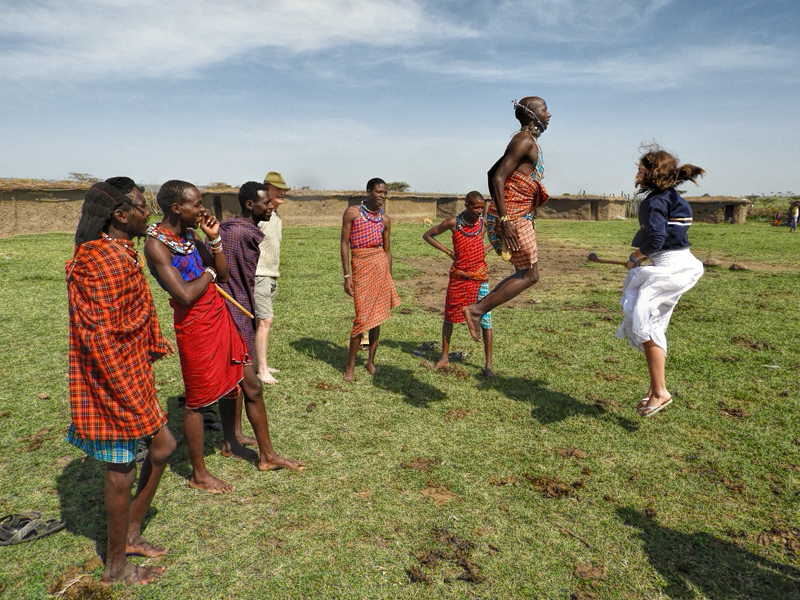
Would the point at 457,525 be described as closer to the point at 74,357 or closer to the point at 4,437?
the point at 74,357

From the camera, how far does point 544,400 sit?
5.16 meters

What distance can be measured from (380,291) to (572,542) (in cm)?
338

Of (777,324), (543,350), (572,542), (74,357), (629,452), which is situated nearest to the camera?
(74,357)

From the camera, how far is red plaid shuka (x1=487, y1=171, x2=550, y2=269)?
415 centimetres

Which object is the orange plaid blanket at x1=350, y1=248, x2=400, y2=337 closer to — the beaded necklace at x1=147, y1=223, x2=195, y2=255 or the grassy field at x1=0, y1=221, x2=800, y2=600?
the grassy field at x1=0, y1=221, x2=800, y2=600

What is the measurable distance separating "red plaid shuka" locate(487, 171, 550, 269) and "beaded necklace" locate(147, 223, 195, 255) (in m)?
2.21

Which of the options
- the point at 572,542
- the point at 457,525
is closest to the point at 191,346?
the point at 457,525

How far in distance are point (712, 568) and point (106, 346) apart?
325 centimetres

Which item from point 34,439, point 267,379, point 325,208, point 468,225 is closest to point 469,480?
point 267,379

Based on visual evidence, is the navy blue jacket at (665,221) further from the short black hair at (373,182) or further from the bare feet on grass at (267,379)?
the bare feet on grass at (267,379)

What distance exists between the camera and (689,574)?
279 cm

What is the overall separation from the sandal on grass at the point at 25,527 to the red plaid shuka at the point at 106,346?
100 centimetres

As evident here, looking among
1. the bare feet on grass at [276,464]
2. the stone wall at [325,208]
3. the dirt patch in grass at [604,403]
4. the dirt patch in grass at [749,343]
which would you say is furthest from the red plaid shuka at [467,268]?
the stone wall at [325,208]

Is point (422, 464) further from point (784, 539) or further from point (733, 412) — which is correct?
point (733, 412)
